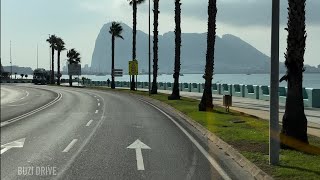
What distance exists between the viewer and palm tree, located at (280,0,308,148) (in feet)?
38.4

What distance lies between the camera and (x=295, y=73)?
11891 mm

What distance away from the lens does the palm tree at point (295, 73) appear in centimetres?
1172

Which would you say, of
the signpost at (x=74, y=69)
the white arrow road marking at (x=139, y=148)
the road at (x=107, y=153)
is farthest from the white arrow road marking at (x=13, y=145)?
the signpost at (x=74, y=69)

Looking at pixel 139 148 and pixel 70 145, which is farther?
pixel 70 145

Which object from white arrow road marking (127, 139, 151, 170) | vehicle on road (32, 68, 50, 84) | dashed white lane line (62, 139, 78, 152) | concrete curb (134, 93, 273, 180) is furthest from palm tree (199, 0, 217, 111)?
vehicle on road (32, 68, 50, 84)

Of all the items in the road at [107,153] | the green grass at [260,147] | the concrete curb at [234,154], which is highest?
the green grass at [260,147]

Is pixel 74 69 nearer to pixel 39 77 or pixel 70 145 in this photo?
pixel 39 77

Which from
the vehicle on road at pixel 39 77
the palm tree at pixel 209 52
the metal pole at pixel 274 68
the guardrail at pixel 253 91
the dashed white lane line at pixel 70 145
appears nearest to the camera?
the metal pole at pixel 274 68

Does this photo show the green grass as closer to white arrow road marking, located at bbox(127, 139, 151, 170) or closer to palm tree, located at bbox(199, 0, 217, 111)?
white arrow road marking, located at bbox(127, 139, 151, 170)

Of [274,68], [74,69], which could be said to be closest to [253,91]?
[274,68]

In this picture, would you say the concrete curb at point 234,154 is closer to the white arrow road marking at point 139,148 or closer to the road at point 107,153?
the road at point 107,153

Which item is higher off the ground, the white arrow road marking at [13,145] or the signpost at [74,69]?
the signpost at [74,69]

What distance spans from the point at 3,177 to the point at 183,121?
1294 centimetres

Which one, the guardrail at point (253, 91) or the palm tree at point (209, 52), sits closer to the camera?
the palm tree at point (209, 52)
